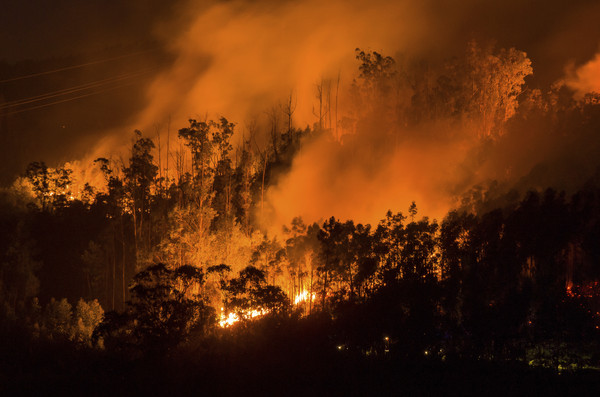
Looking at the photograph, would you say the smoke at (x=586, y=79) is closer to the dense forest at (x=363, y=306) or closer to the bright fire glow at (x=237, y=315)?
the dense forest at (x=363, y=306)

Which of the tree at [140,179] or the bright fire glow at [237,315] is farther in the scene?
the tree at [140,179]

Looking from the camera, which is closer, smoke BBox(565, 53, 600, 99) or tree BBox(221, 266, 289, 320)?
tree BBox(221, 266, 289, 320)

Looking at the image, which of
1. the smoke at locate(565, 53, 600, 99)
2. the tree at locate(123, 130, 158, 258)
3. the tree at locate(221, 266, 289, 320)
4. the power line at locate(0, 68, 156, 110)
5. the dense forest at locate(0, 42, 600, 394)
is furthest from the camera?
the power line at locate(0, 68, 156, 110)

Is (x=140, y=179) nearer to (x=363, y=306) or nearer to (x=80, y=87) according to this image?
(x=363, y=306)

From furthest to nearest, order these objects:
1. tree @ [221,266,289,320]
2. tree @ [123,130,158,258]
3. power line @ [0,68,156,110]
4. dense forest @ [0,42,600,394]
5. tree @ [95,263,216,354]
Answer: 1. power line @ [0,68,156,110]
2. tree @ [123,130,158,258]
3. tree @ [221,266,289,320]
4. tree @ [95,263,216,354]
5. dense forest @ [0,42,600,394]

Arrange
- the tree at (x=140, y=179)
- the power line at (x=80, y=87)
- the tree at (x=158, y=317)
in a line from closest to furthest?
1. the tree at (x=158, y=317)
2. the tree at (x=140, y=179)
3. the power line at (x=80, y=87)

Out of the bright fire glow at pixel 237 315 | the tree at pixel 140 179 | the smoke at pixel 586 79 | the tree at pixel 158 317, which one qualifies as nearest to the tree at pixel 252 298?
the bright fire glow at pixel 237 315

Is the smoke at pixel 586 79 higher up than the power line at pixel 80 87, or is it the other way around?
the power line at pixel 80 87

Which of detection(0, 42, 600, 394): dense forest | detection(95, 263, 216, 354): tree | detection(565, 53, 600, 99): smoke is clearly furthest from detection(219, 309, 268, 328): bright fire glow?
detection(565, 53, 600, 99): smoke

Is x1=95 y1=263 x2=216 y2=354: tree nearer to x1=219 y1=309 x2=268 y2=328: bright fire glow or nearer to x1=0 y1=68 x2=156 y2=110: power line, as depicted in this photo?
x1=219 y1=309 x2=268 y2=328: bright fire glow

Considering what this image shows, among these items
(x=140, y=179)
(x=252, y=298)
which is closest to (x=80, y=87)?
(x=140, y=179)

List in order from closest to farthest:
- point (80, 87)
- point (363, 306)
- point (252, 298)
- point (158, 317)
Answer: point (158, 317) < point (363, 306) < point (252, 298) < point (80, 87)

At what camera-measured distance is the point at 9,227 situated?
4675cm

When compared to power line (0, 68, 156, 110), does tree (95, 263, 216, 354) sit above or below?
below
